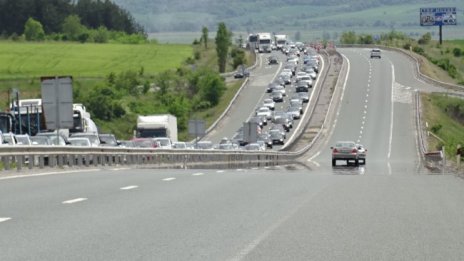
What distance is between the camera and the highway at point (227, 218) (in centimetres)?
1336

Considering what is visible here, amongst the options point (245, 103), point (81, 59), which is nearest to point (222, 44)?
point (81, 59)

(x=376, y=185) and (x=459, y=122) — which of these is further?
(x=459, y=122)

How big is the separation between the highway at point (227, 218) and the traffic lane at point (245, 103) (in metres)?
79.6

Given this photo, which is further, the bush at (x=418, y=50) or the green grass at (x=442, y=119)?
the bush at (x=418, y=50)

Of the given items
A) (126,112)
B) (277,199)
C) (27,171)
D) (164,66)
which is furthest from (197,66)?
(277,199)

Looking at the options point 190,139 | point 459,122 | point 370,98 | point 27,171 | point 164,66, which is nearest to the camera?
point 27,171

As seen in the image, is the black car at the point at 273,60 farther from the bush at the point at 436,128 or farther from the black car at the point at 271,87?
the bush at the point at 436,128

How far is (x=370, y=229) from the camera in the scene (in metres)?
15.8

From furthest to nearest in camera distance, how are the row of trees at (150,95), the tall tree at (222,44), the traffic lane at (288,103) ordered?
the tall tree at (222,44) → the row of trees at (150,95) → the traffic lane at (288,103)

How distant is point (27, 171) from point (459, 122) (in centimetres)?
9008

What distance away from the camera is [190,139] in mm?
108000

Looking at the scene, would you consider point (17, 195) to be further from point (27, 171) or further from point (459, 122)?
point (459, 122)

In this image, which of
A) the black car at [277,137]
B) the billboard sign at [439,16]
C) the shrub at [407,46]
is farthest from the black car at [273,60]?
the black car at [277,137]

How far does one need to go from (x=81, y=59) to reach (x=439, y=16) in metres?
58.7
